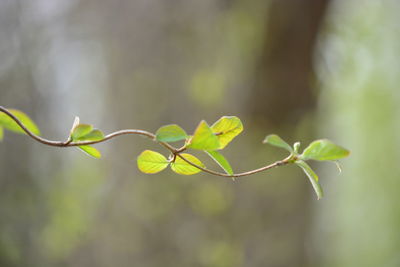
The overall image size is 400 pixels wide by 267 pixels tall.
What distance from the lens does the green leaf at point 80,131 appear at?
0.20 meters

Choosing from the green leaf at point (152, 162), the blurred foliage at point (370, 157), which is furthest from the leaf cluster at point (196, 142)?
the blurred foliage at point (370, 157)

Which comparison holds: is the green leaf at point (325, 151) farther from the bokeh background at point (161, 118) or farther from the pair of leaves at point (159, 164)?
the bokeh background at point (161, 118)

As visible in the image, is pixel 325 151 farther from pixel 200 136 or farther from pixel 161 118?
pixel 161 118

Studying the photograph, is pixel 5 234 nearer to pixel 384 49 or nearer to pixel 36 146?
pixel 36 146

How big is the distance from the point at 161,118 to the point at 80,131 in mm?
786

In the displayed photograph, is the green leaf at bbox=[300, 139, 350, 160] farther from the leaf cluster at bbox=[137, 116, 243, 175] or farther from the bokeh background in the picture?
the bokeh background

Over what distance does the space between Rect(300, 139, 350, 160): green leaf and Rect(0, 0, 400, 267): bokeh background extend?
0.71 metres

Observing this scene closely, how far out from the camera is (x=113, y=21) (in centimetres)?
104

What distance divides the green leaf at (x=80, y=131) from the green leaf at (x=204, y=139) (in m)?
0.05

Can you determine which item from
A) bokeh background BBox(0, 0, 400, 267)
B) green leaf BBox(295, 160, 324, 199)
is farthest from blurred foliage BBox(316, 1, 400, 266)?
green leaf BBox(295, 160, 324, 199)

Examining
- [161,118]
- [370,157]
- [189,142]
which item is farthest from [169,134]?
[370,157]

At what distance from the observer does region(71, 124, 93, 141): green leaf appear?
0.67 ft

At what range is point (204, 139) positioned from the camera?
0.20 metres

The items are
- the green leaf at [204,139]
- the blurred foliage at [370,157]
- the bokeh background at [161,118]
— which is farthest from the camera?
the blurred foliage at [370,157]
